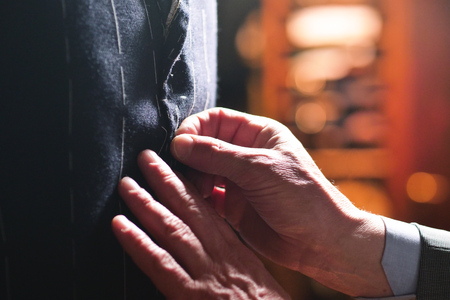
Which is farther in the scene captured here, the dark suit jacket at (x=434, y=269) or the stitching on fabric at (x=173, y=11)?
the dark suit jacket at (x=434, y=269)

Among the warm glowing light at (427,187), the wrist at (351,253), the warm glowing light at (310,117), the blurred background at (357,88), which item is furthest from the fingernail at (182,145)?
the warm glowing light at (427,187)

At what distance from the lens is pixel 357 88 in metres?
2.20

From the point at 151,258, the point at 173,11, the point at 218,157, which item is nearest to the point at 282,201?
the point at 218,157

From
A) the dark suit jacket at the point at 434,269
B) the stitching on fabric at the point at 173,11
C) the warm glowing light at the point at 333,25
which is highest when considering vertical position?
the stitching on fabric at the point at 173,11

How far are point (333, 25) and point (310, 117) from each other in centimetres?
59

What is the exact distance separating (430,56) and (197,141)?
204 centimetres

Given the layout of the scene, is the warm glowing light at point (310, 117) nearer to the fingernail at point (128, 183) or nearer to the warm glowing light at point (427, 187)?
the warm glowing light at point (427, 187)

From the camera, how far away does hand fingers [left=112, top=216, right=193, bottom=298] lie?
443mm

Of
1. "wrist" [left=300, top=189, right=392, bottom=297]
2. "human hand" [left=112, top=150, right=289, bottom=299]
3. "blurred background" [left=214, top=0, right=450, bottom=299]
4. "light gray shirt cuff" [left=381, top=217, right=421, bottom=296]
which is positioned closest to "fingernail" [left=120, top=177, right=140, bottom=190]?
"human hand" [left=112, top=150, right=289, bottom=299]

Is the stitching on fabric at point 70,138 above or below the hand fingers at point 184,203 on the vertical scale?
above

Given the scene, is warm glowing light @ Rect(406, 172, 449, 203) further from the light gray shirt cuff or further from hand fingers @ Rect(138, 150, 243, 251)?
hand fingers @ Rect(138, 150, 243, 251)

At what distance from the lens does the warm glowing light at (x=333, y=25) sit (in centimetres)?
216

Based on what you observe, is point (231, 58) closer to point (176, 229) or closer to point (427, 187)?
point (427, 187)

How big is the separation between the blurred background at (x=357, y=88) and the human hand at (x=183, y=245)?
1.72 m
